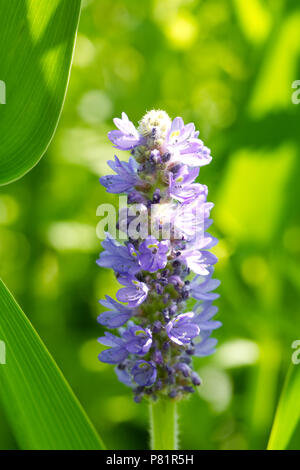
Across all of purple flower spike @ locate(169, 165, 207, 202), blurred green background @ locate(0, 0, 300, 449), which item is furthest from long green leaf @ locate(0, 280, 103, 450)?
blurred green background @ locate(0, 0, 300, 449)

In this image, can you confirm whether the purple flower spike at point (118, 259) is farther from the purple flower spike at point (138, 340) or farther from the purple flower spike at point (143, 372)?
the purple flower spike at point (143, 372)

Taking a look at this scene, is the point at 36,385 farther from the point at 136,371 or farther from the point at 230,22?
the point at 230,22

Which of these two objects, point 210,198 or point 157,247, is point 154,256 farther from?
point 210,198

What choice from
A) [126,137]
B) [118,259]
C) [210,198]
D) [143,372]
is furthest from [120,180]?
[210,198]

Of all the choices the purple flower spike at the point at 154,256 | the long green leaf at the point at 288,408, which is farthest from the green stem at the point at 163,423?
the purple flower spike at the point at 154,256

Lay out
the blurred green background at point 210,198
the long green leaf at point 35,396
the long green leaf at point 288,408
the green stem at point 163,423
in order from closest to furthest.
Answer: the long green leaf at point 35,396 < the long green leaf at point 288,408 < the green stem at point 163,423 < the blurred green background at point 210,198

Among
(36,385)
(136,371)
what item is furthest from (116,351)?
(36,385)
